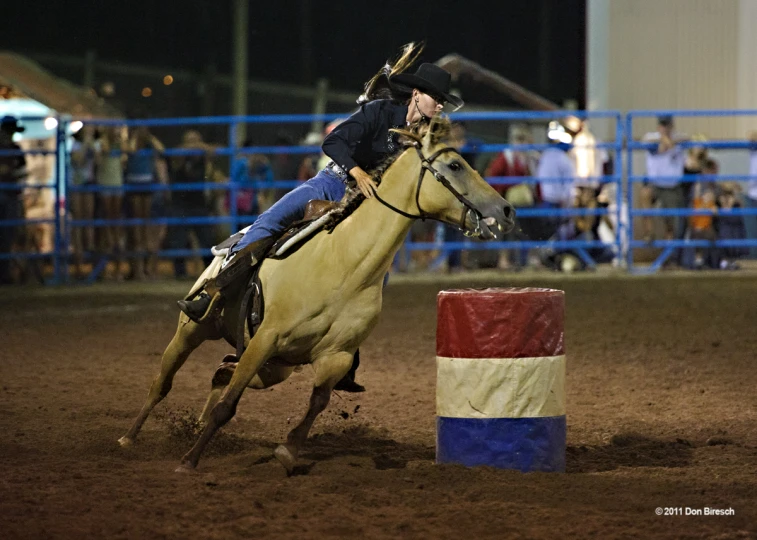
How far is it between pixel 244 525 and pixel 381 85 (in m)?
2.75

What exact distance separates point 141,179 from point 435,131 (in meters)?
11.4

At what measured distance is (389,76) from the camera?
18.7ft

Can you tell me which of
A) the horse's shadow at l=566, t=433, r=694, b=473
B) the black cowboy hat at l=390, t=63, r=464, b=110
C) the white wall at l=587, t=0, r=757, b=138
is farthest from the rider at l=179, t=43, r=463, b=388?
the white wall at l=587, t=0, r=757, b=138

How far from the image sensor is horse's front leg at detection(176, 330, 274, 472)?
5.16 meters

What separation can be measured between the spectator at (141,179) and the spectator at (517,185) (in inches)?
190

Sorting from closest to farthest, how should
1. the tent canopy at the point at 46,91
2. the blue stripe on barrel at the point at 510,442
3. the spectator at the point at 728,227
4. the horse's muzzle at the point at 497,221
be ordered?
the horse's muzzle at the point at 497,221 < the blue stripe on barrel at the point at 510,442 < the spectator at the point at 728,227 < the tent canopy at the point at 46,91

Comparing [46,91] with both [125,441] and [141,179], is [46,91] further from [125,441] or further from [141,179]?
[125,441]

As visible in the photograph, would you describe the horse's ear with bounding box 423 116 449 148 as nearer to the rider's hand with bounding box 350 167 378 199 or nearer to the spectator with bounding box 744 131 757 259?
the rider's hand with bounding box 350 167 378 199

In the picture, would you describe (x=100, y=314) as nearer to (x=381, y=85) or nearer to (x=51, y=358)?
(x=51, y=358)

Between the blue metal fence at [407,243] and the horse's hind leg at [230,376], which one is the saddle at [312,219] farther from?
the blue metal fence at [407,243]

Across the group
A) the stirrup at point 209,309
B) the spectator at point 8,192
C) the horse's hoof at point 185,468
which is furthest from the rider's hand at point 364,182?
the spectator at point 8,192

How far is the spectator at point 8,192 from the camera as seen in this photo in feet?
51.2

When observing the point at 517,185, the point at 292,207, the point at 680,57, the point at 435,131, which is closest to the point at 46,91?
the point at 517,185

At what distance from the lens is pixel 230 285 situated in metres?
A: 5.61
